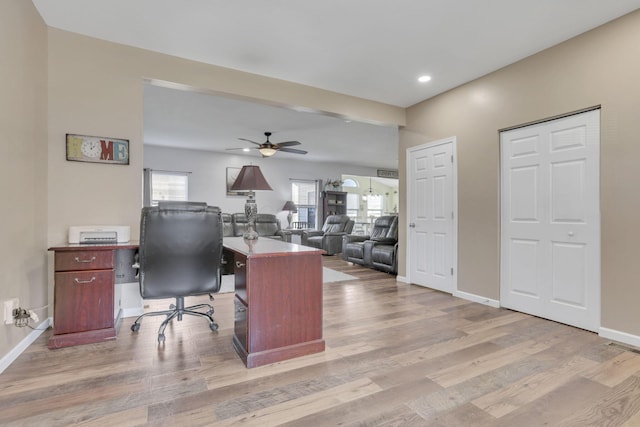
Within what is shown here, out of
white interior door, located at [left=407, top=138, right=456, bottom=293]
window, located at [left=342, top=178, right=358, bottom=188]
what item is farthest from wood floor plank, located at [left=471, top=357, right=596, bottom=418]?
window, located at [left=342, top=178, right=358, bottom=188]

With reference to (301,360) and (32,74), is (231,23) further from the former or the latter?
(301,360)

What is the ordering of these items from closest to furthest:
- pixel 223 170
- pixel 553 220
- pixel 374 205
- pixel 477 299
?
pixel 553 220 < pixel 477 299 < pixel 223 170 < pixel 374 205

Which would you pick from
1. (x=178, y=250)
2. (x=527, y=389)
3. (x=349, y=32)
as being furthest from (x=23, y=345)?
(x=349, y=32)

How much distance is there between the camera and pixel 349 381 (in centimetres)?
193

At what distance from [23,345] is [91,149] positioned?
1.66 metres

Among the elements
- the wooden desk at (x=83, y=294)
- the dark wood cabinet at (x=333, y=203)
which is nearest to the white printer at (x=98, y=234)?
the wooden desk at (x=83, y=294)

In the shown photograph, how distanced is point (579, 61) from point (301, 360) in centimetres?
347

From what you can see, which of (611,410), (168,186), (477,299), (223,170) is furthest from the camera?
(223,170)

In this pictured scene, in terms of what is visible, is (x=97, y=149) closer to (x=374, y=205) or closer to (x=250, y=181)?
(x=250, y=181)

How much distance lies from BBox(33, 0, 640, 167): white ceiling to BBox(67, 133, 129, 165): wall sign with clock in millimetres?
946

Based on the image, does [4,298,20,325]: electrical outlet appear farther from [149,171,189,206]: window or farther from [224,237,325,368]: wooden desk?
[149,171,189,206]: window

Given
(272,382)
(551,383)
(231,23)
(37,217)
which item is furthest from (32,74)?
(551,383)

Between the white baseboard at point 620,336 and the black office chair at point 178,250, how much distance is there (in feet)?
10.7

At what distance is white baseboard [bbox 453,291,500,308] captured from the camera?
3529 millimetres
